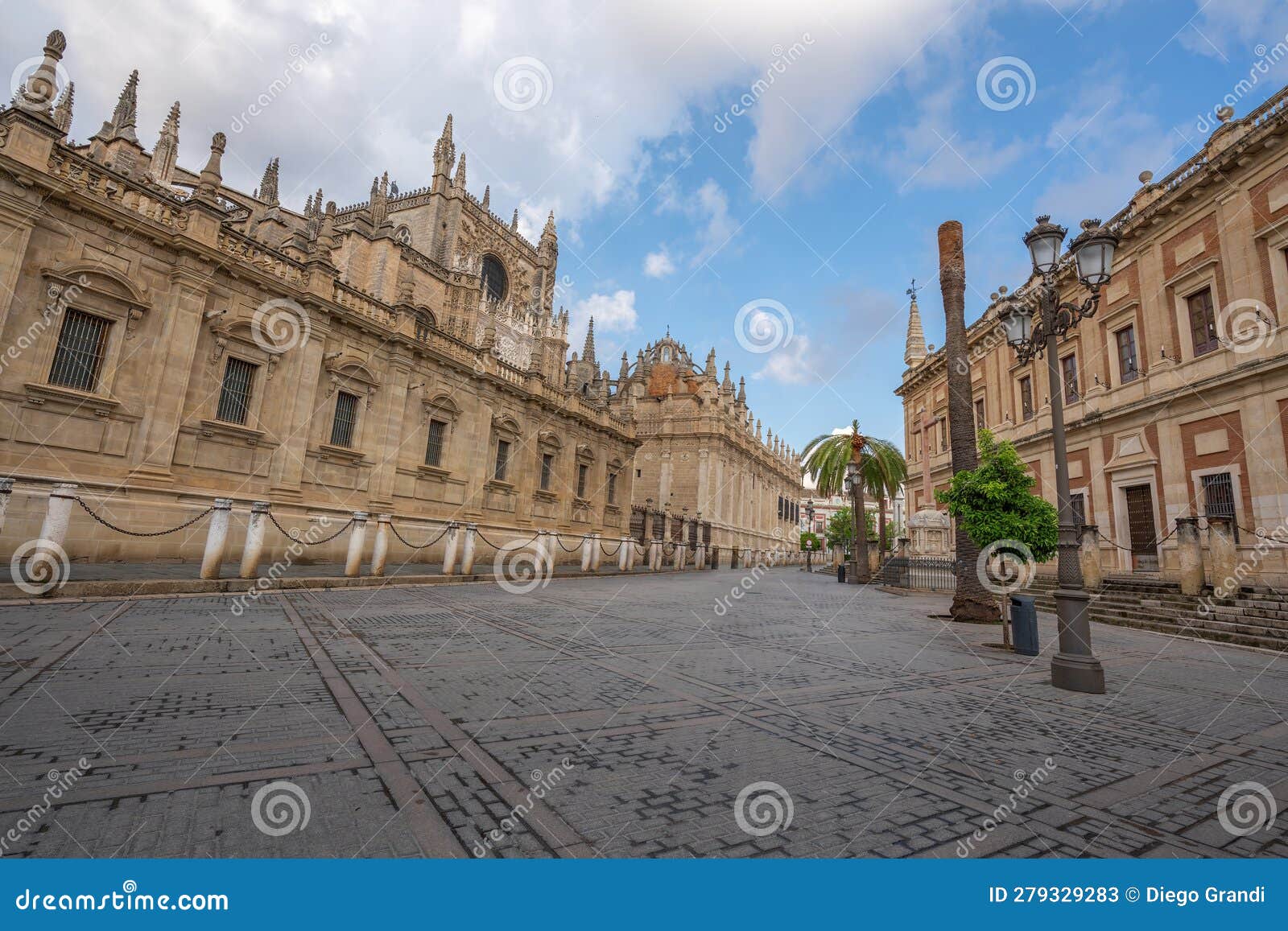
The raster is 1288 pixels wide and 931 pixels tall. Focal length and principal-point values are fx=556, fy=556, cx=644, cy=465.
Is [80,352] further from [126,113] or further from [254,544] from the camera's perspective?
[126,113]

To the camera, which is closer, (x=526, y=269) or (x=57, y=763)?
(x=57, y=763)

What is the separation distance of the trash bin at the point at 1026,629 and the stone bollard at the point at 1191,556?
7840 millimetres

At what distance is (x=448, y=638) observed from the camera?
6.83 m

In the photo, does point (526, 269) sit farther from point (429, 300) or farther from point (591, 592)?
point (591, 592)

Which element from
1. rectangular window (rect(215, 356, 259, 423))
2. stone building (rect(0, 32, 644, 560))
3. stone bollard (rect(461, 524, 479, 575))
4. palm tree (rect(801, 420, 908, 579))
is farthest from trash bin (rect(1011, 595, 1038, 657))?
palm tree (rect(801, 420, 908, 579))

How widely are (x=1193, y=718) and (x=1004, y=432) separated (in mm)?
23528

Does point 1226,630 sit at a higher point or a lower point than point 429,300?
lower

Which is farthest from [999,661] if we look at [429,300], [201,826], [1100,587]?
[429,300]

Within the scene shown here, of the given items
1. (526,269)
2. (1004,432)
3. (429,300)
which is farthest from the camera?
(526,269)

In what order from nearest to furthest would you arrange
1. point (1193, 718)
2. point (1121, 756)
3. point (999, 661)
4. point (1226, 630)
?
1. point (1121, 756)
2. point (1193, 718)
3. point (999, 661)
4. point (1226, 630)

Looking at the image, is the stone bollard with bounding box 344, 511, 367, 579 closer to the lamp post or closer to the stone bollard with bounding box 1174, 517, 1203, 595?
the lamp post

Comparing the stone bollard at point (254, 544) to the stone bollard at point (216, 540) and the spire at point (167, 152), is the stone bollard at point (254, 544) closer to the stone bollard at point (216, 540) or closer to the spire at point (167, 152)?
the stone bollard at point (216, 540)

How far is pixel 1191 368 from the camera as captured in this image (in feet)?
51.8

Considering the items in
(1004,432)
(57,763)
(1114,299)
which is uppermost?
(1114,299)
